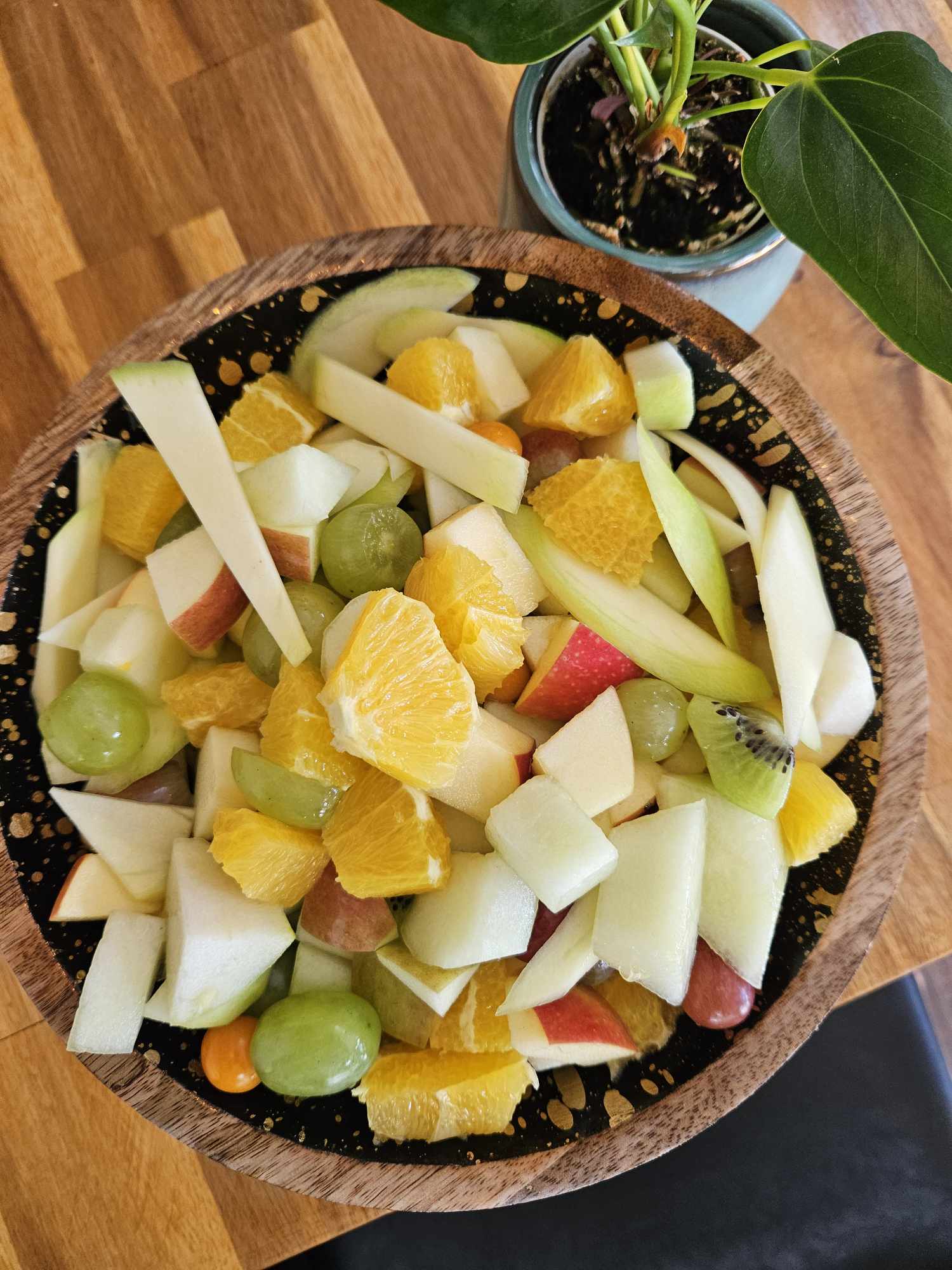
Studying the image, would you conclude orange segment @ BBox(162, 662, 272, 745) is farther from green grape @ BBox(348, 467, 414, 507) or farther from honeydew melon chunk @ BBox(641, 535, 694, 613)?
honeydew melon chunk @ BBox(641, 535, 694, 613)

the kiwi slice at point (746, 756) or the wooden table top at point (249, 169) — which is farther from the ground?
the wooden table top at point (249, 169)

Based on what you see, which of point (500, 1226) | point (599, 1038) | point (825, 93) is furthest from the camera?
point (500, 1226)

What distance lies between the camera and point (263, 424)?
71cm

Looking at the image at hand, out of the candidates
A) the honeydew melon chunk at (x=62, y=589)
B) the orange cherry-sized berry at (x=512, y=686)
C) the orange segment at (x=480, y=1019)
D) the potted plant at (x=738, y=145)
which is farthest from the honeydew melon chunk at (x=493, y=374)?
the orange segment at (x=480, y=1019)

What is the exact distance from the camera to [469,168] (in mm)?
961

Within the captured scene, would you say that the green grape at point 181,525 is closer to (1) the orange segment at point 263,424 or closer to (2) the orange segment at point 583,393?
(1) the orange segment at point 263,424

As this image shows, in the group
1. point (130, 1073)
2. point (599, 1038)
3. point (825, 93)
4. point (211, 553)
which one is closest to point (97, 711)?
point (211, 553)

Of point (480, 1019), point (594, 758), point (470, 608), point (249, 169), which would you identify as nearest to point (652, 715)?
point (594, 758)

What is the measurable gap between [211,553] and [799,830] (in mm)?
478

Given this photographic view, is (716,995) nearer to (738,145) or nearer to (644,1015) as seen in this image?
(644,1015)

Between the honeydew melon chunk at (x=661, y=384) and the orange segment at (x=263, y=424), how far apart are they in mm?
260

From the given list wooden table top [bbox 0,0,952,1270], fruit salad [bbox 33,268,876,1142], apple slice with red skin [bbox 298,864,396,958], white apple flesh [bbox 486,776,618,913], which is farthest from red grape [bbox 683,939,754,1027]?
wooden table top [bbox 0,0,952,1270]

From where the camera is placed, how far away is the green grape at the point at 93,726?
637 millimetres

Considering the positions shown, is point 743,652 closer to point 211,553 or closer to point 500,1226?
point 211,553
